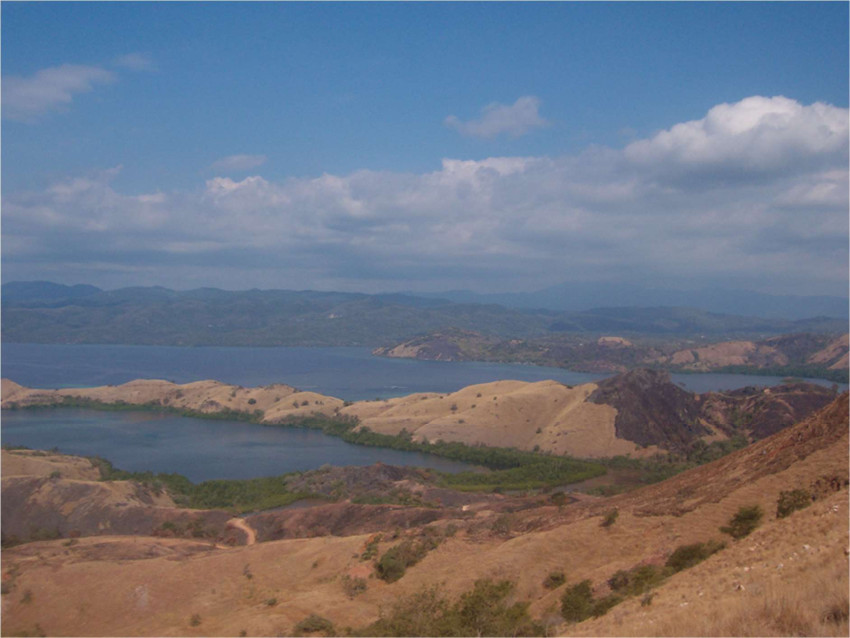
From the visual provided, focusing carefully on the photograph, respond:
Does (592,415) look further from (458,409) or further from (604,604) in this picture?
(604,604)

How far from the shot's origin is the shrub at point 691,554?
650 inches

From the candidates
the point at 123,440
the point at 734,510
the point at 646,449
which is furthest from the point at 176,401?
the point at 734,510

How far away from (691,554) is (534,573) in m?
5.23

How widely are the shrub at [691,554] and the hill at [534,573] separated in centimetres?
13

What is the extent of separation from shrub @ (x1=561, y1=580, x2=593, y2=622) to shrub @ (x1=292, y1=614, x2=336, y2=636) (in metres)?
7.43

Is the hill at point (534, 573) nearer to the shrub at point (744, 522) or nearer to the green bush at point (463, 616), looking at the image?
the green bush at point (463, 616)

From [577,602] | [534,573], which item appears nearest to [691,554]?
[577,602]

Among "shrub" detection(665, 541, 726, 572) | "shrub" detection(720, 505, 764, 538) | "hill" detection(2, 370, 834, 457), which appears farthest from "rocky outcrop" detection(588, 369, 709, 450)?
"shrub" detection(665, 541, 726, 572)

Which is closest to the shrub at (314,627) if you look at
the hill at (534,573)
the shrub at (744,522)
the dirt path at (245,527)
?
the hill at (534,573)

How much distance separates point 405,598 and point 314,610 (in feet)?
10.8

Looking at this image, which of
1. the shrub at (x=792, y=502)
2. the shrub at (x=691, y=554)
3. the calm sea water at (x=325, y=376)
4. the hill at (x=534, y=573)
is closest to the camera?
the hill at (x=534, y=573)

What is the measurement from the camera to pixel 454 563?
22875 millimetres

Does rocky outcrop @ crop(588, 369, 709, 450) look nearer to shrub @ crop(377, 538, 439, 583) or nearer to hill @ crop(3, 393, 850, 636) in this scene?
hill @ crop(3, 393, 850, 636)

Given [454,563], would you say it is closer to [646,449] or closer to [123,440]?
[646,449]
